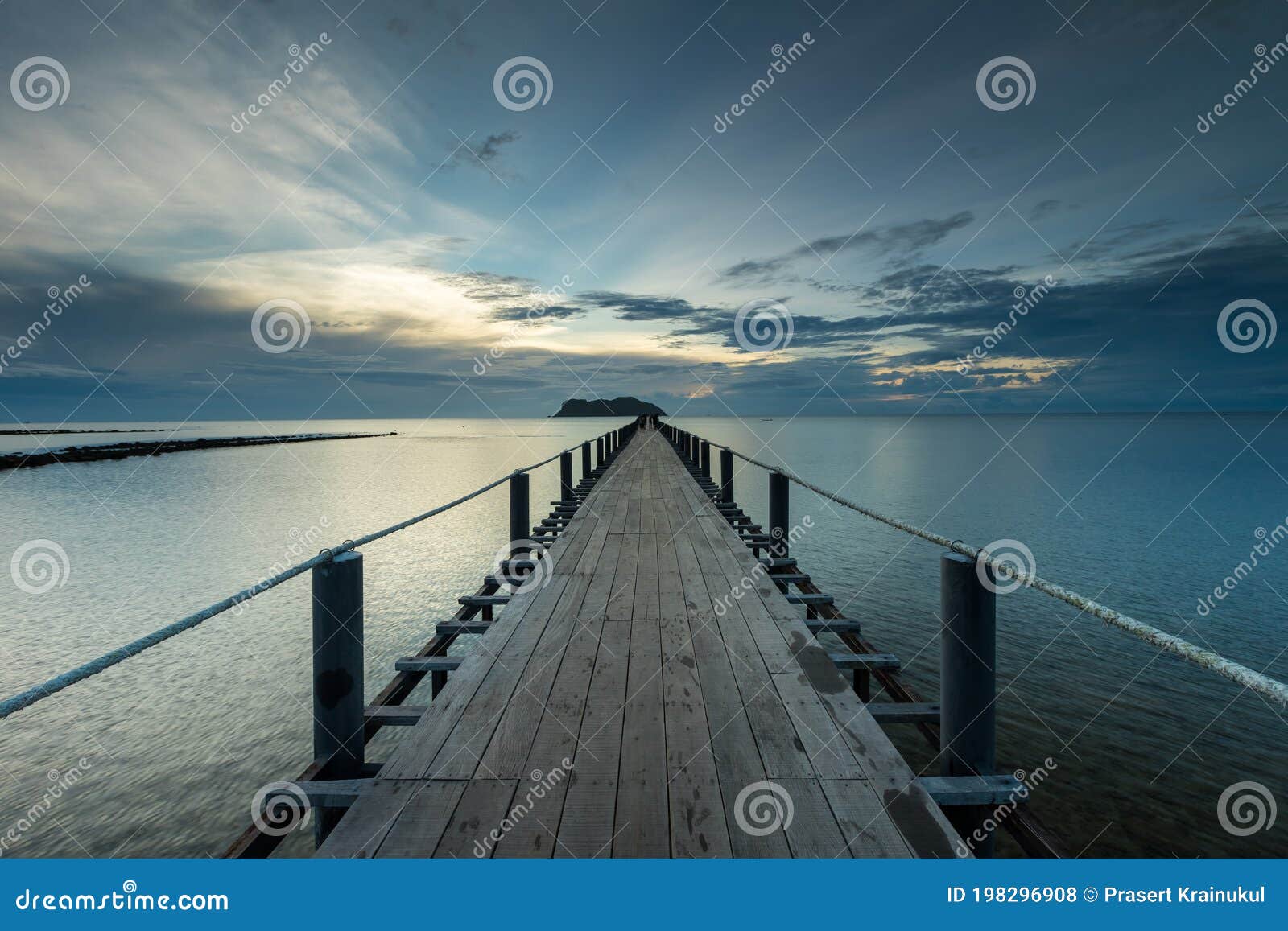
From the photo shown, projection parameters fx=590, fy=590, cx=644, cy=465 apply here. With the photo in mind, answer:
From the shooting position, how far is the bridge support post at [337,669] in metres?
2.96

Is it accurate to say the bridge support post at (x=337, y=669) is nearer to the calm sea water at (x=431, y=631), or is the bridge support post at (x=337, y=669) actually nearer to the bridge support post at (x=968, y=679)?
the bridge support post at (x=968, y=679)

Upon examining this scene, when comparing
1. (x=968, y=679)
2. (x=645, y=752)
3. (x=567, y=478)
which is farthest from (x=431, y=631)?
(x=968, y=679)

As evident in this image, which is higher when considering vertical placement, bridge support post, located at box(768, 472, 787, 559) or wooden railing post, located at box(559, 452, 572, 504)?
wooden railing post, located at box(559, 452, 572, 504)

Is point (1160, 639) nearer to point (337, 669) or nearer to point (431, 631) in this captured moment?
point (337, 669)

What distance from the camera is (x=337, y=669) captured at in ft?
9.82

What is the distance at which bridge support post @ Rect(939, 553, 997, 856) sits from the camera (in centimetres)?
283

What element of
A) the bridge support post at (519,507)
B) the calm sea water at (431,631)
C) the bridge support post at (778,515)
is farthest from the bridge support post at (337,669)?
the bridge support post at (778,515)

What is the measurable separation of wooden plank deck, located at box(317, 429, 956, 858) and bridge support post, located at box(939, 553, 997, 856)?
13.2 inches

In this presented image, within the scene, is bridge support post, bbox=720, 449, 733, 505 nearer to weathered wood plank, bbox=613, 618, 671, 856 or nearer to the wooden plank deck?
the wooden plank deck

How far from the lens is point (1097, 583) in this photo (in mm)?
15078

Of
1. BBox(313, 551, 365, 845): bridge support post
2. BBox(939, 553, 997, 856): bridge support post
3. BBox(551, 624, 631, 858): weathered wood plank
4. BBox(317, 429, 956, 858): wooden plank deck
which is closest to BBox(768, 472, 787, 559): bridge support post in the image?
BBox(317, 429, 956, 858): wooden plank deck

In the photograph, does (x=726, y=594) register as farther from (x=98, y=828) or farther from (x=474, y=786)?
(x=98, y=828)

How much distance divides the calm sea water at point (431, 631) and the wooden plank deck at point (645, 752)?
440 cm
